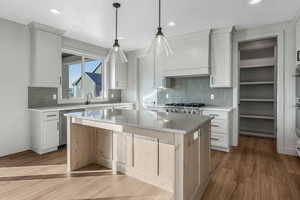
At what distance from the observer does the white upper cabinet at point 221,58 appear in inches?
140

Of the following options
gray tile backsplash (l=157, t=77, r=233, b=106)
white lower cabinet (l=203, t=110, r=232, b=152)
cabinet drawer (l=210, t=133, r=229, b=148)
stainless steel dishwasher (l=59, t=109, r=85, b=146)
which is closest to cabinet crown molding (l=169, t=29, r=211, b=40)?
gray tile backsplash (l=157, t=77, r=233, b=106)

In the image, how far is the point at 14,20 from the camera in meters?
3.22

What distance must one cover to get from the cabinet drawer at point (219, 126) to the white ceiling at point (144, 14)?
203cm

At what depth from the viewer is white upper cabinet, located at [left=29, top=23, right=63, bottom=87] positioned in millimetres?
3406

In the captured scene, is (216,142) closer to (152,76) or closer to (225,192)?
(225,192)

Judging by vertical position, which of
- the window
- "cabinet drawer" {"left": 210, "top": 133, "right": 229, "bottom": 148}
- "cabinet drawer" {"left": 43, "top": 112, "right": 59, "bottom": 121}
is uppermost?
the window

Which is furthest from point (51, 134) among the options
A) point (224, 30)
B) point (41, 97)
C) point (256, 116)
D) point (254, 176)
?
point (256, 116)

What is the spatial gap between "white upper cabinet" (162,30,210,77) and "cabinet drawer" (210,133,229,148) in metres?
1.41

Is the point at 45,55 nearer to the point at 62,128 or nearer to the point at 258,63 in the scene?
the point at 62,128

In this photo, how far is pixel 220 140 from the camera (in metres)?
3.47

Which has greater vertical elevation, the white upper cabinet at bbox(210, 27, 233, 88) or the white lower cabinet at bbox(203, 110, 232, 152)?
the white upper cabinet at bbox(210, 27, 233, 88)

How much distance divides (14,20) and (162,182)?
4013 mm

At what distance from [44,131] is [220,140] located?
3623 mm

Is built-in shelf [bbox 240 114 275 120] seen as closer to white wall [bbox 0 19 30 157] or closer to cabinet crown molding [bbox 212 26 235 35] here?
cabinet crown molding [bbox 212 26 235 35]
